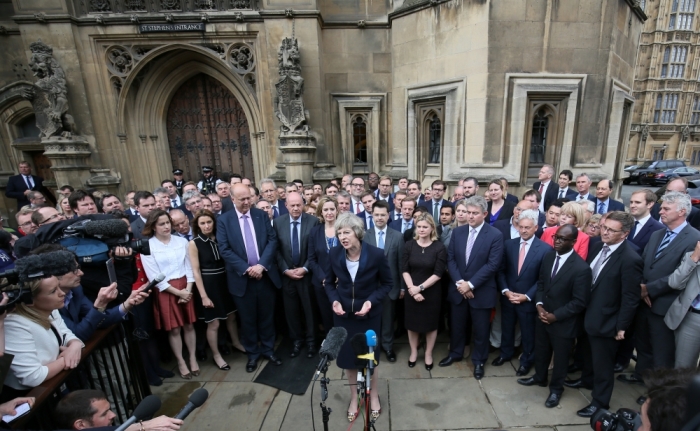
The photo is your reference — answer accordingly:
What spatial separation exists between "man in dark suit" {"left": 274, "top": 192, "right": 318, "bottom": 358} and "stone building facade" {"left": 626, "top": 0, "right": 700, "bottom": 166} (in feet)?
131

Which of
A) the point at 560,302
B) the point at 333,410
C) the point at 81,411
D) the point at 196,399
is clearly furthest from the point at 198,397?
the point at 560,302

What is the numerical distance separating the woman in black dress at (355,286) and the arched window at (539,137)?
634 centimetres

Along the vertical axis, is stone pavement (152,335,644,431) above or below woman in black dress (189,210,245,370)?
below

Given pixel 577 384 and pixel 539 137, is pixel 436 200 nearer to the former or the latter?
pixel 577 384

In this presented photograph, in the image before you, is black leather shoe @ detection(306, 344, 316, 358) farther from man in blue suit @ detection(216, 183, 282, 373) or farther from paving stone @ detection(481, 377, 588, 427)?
paving stone @ detection(481, 377, 588, 427)

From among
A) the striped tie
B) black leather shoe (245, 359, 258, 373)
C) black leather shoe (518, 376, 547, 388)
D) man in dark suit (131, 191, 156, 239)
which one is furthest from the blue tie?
the striped tie

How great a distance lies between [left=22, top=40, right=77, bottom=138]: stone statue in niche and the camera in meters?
7.20

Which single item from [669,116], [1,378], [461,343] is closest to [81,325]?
[1,378]

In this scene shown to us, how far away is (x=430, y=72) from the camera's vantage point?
736 cm

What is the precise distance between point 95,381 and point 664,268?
5147 millimetres

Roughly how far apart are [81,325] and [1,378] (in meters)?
0.80

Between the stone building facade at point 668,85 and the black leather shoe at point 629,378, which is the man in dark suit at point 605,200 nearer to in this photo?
the black leather shoe at point 629,378

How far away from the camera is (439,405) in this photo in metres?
3.12

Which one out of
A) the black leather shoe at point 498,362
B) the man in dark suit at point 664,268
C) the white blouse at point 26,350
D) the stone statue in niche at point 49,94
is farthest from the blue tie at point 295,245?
the stone statue in niche at point 49,94
